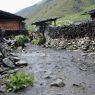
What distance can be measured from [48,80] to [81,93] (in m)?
2.35

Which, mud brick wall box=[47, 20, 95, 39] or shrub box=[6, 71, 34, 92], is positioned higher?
mud brick wall box=[47, 20, 95, 39]

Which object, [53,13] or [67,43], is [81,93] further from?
[53,13]

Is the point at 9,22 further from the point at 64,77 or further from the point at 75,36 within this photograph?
the point at 64,77

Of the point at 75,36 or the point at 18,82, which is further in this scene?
the point at 75,36

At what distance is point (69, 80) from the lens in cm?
1179

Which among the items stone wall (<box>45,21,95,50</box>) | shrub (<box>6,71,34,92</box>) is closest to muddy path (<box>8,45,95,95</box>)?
shrub (<box>6,71,34,92</box>)

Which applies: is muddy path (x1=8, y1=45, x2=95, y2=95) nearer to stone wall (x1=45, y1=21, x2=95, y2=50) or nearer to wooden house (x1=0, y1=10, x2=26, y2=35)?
stone wall (x1=45, y1=21, x2=95, y2=50)

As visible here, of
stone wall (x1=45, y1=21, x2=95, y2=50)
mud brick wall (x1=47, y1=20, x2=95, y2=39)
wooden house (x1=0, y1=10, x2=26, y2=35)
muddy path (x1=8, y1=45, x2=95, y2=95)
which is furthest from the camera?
wooden house (x1=0, y1=10, x2=26, y2=35)

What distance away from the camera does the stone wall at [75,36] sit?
2353 cm

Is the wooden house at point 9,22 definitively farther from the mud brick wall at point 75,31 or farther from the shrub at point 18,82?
the shrub at point 18,82

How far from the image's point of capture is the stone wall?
23.5 m

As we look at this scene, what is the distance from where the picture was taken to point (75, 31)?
26.8m

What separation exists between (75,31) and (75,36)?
52 cm

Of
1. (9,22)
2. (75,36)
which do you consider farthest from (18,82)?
(9,22)
